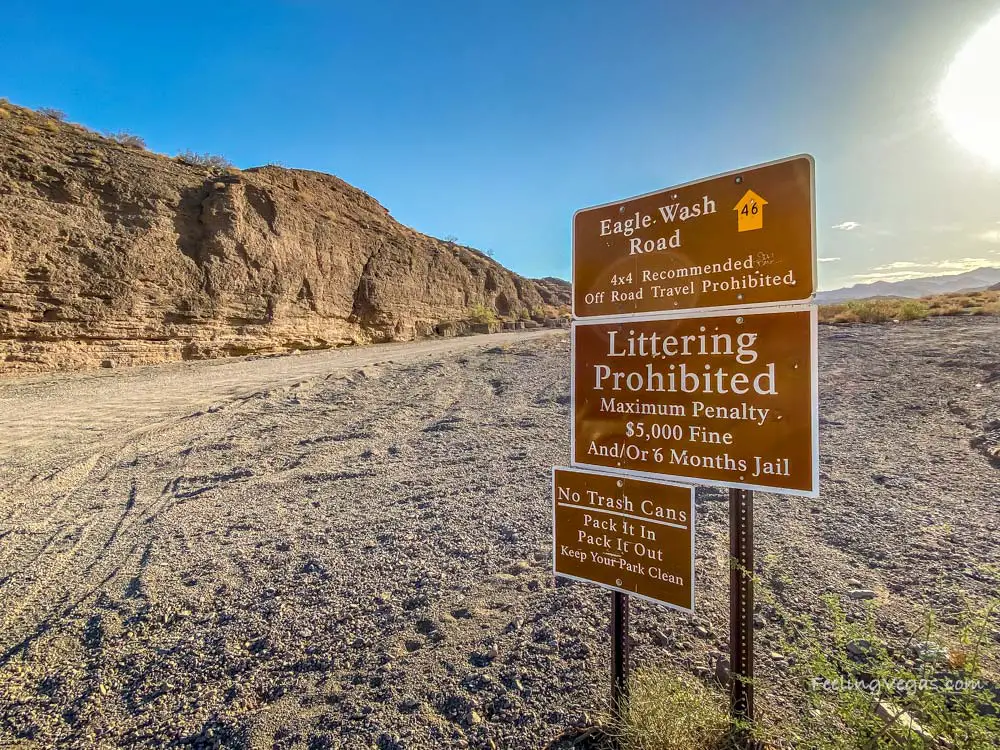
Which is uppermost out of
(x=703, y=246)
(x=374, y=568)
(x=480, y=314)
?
(x=480, y=314)

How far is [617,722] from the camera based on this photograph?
2.06m

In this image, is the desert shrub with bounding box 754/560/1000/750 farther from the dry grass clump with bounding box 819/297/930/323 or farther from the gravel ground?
the dry grass clump with bounding box 819/297/930/323

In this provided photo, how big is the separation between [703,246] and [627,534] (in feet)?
3.98

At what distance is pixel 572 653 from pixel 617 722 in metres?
0.54

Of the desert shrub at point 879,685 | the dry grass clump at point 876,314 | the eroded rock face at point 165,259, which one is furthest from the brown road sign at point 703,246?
the eroded rock face at point 165,259

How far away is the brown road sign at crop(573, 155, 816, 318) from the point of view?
1.72 metres

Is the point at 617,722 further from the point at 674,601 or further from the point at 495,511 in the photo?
the point at 495,511

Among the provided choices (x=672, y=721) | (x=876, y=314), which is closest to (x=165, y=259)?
(x=672, y=721)

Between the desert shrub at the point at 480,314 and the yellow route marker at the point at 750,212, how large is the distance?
32.3 metres

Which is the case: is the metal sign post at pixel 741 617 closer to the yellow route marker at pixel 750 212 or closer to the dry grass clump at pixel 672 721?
the dry grass clump at pixel 672 721

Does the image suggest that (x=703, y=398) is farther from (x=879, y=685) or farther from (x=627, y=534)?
(x=879, y=685)

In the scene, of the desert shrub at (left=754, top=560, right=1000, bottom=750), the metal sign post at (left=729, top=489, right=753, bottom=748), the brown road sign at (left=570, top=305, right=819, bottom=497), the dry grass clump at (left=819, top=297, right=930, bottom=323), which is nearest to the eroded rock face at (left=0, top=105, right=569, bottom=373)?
the brown road sign at (left=570, top=305, right=819, bottom=497)

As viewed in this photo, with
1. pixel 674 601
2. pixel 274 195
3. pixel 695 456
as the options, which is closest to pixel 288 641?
pixel 674 601

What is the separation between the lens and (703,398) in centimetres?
189
